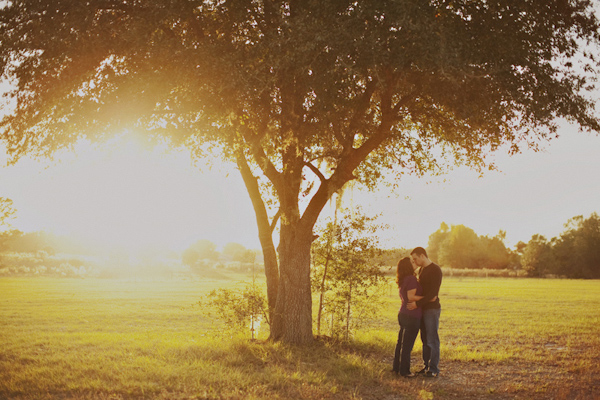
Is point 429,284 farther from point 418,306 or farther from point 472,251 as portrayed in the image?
point 472,251

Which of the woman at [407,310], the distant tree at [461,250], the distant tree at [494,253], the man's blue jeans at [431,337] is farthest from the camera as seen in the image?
the distant tree at [461,250]

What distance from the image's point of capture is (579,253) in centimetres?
10956

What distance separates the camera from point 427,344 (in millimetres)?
10258

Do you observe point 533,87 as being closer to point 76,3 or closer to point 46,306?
point 76,3

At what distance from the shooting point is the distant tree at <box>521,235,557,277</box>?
108381 mm

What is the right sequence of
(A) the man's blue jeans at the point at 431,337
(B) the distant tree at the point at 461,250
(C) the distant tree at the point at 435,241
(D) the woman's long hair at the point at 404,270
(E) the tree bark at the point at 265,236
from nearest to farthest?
(D) the woman's long hair at the point at 404,270 < (A) the man's blue jeans at the point at 431,337 < (E) the tree bark at the point at 265,236 < (B) the distant tree at the point at 461,250 < (C) the distant tree at the point at 435,241

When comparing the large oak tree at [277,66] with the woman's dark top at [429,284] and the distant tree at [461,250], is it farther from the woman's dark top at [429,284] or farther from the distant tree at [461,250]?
the distant tree at [461,250]

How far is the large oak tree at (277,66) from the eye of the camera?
31.5 feet

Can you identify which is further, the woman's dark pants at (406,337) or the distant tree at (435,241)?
the distant tree at (435,241)

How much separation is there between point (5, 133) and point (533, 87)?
41.9ft

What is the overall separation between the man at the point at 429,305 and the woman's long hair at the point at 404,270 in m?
0.23

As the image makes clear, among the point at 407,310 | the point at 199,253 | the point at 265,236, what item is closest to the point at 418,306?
the point at 407,310

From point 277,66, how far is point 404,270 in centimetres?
516

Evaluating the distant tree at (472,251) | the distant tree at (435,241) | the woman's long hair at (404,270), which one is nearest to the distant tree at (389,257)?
the woman's long hair at (404,270)
